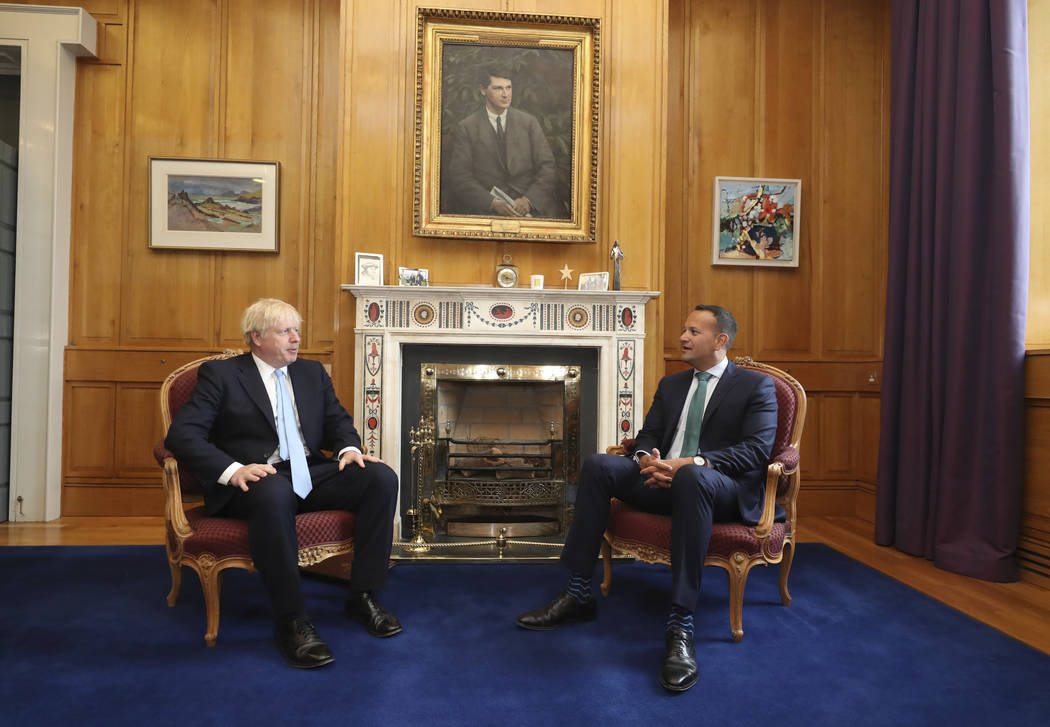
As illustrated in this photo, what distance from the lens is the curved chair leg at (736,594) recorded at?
247 cm

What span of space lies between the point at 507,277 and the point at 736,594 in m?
2.20

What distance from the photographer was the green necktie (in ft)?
9.34

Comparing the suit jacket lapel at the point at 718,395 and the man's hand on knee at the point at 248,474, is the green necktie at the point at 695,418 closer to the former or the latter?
the suit jacket lapel at the point at 718,395

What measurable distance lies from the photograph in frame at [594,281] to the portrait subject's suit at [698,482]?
3.56ft

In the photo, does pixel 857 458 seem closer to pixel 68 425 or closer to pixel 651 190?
pixel 651 190

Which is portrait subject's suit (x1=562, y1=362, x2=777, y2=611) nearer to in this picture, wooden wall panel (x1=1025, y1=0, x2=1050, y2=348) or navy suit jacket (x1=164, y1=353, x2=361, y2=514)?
navy suit jacket (x1=164, y1=353, x2=361, y2=514)

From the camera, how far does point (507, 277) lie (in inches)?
156

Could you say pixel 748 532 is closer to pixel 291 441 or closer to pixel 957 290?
pixel 291 441

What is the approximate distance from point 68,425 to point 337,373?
6.22 feet

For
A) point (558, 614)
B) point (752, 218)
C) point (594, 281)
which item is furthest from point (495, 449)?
point (752, 218)

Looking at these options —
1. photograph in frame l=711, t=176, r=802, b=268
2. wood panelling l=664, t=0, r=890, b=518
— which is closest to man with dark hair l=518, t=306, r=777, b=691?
wood panelling l=664, t=0, r=890, b=518

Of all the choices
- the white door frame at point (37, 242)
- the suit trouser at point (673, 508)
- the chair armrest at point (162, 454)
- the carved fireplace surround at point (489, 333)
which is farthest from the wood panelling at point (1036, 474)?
the white door frame at point (37, 242)

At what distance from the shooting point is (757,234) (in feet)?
15.3

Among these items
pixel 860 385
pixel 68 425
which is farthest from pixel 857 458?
pixel 68 425
